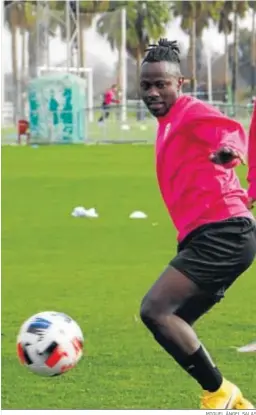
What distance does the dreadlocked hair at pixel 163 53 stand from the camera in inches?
286

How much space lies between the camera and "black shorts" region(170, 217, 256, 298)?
6941 mm

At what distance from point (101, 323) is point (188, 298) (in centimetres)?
379

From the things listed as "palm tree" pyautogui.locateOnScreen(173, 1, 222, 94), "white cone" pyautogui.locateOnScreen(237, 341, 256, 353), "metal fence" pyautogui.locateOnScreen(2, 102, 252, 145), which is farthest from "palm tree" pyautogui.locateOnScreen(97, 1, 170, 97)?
"white cone" pyautogui.locateOnScreen(237, 341, 256, 353)

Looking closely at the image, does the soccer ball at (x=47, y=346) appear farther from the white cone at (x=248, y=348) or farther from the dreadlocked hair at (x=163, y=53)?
the white cone at (x=248, y=348)

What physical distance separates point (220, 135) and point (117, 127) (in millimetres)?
43743

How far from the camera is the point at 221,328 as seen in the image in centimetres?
1034

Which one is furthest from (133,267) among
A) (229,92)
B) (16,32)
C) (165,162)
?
(16,32)

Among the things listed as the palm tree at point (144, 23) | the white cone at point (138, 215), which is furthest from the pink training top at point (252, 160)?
the palm tree at point (144, 23)

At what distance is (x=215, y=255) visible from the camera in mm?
6957

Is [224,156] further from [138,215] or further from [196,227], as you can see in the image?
[138,215]

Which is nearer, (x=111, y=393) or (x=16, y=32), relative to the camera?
(x=111, y=393)

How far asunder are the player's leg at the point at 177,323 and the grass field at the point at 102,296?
0.74 metres

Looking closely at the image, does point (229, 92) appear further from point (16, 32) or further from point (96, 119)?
point (96, 119)

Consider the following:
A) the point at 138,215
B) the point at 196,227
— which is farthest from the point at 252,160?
the point at 138,215
